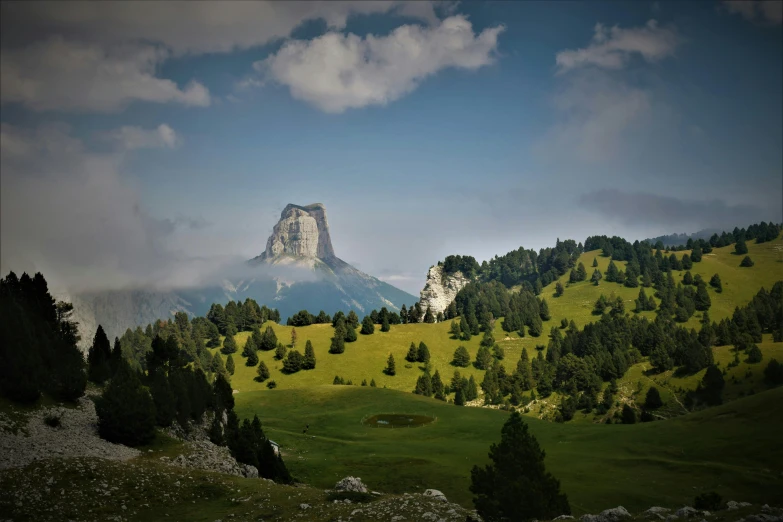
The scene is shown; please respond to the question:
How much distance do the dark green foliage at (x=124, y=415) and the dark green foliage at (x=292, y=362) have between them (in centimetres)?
12868

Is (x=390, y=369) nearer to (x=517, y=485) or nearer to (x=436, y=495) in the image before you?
(x=436, y=495)

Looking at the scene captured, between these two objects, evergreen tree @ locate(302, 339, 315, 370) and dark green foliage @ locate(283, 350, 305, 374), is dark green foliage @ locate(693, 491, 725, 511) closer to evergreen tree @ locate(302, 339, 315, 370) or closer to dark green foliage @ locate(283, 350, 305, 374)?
dark green foliage @ locate(283, 350, 305, 374)

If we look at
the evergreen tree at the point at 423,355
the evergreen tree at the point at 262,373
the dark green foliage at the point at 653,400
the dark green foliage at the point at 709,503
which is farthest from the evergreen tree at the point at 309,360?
the dark green foliage at the point at 709,503

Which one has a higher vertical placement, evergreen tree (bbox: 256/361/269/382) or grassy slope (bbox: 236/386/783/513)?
evergreen tree (bbox: 256/361/269/382)

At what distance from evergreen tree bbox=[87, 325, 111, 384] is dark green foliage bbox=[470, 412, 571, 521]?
190ft

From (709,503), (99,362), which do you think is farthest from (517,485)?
(99,362)

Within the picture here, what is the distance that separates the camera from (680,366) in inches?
6432

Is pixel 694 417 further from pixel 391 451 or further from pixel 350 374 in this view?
pixel 350 374

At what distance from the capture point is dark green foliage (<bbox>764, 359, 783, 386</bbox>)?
133500 mm

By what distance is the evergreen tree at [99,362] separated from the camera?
230 feet

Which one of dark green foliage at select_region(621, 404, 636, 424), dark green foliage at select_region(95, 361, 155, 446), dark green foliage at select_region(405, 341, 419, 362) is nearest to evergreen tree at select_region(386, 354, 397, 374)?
dark green foliage at select_region(405, 341, 419, 362)

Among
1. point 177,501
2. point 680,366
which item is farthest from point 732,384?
point 177,501

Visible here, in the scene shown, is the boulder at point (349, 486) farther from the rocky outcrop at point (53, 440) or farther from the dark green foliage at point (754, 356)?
the dark green foliage at point (754, 356)

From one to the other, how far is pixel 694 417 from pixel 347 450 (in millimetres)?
64316
